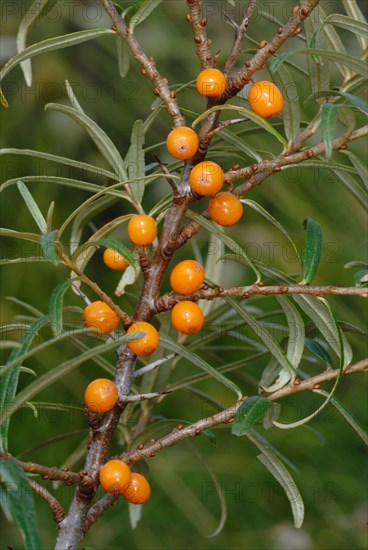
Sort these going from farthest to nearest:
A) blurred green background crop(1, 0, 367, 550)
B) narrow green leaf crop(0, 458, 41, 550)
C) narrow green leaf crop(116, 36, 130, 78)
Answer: blurred green background crop(1, 0, 367, 550), narrow green leaf crop(116, 36, 130, 78), narrow green leaf crop(0, 458, 41, 550)

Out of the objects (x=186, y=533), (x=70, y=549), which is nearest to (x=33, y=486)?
(x=70, y=549)

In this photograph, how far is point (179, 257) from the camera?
1.07m

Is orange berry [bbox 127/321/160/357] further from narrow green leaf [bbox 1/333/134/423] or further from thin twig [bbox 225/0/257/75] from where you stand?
thin twig [bbox 225/0/257/75]

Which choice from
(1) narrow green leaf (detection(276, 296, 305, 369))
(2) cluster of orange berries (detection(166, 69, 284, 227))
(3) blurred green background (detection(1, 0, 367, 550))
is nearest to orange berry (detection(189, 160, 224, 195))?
(2) cluster of orange berries (detection(166, 69, 284, 227))

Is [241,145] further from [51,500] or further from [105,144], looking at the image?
[51,500]

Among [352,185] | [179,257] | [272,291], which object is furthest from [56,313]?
[179,257]

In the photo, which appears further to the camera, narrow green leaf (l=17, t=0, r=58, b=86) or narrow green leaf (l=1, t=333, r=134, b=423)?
narrow green leaf (l=17, t=0, r=58, b=86)

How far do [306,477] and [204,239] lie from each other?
38 centimetres

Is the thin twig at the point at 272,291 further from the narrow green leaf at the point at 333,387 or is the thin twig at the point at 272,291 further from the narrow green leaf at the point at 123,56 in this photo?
the narrow green leaf at the point at 123,56

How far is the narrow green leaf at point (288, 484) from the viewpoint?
1.68ft

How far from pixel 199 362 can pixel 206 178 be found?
125 millimetres

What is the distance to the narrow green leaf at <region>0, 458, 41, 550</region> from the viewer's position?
13.9 inches

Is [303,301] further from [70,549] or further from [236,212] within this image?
[70,549]

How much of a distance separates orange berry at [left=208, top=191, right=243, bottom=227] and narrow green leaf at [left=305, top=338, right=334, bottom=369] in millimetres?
129
